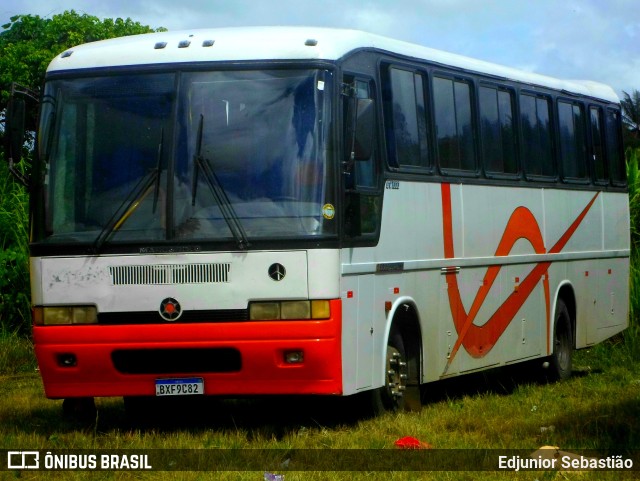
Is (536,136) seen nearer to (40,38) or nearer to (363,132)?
(363,132)

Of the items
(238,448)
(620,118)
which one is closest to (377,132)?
(238,448)

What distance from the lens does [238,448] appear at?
1022 cm

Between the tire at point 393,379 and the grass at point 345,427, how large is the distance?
0.18m

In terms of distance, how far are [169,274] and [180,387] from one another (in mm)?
888

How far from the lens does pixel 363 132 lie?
11.3 m

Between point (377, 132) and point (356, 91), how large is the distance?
59 centimetres

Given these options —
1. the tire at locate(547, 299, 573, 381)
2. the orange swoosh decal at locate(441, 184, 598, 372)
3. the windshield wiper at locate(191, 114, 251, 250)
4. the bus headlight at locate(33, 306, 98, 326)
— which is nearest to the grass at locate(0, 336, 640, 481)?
the orange swoosh decal at locate(441, 184, 598, 372)

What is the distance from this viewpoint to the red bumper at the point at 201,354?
1085 centimetres

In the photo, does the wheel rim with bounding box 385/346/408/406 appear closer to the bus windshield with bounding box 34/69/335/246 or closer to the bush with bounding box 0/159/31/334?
the bus windshield with bounding box 34/69/335/246

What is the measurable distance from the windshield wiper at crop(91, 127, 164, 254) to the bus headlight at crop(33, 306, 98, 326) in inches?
18.9

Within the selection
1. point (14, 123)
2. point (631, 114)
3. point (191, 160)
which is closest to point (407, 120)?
point (191, 160)

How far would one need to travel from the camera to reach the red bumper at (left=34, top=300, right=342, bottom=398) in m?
10.9

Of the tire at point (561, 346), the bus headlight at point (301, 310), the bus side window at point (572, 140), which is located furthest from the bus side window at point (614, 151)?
the bus headlight at point (301, 310)

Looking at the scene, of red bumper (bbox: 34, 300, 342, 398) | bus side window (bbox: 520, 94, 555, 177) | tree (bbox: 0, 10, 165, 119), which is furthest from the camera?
tree (bbox: 0, 10, 165, 119)
